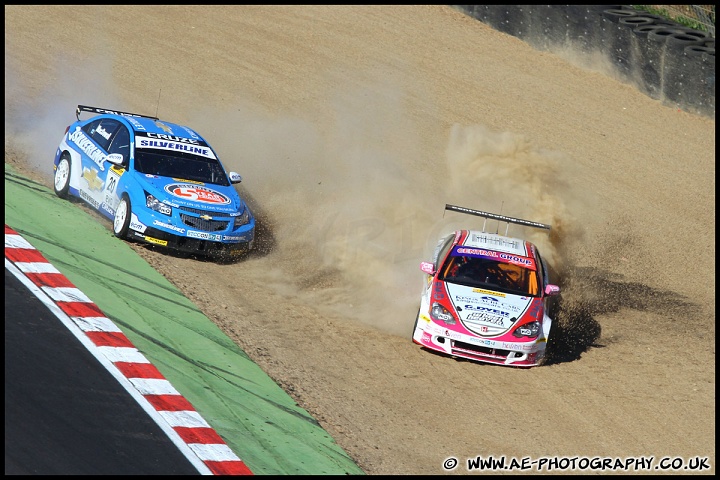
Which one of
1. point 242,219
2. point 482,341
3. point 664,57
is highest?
point 664,57

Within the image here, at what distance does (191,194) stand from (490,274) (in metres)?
4.60

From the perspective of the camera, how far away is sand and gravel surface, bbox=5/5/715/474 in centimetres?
1107

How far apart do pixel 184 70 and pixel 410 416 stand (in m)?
14.3

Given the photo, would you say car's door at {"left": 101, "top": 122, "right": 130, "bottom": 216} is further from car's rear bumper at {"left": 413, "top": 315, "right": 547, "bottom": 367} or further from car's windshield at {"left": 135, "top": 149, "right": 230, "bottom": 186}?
car's rear bumper at {"left": 413, "top": 315, "right": 547, "bottom": 367}

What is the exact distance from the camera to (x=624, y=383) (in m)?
12.0

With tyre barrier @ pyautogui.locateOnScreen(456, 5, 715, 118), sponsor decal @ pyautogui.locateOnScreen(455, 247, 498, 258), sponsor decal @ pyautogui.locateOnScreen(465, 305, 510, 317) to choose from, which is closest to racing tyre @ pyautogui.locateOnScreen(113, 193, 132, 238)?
sponsor decal @ pyautogui.locateOnScreen(455, 247, 498, 258)

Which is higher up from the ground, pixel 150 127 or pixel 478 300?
pixel 150 127

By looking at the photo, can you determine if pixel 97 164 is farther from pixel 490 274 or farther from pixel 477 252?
pixel 490 274

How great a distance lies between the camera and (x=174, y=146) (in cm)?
1509

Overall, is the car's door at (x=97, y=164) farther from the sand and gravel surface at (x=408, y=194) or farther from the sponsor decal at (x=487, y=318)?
the sponsor decal at (x=487, y=318)

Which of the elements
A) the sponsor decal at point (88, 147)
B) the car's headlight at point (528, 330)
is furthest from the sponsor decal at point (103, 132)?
the car's headlight at point (528, 330)

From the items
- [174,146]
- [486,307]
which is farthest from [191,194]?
[486,307]

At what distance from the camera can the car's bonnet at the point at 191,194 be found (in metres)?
14.0

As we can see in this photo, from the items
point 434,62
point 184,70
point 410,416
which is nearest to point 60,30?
point 184,70
